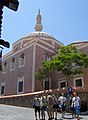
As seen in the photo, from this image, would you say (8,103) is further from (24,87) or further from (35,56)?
(35,56)

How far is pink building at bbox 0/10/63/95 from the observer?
32625 millimetres

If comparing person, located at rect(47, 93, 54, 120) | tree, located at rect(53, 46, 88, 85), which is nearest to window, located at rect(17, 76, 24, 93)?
tree, located at rect(53, 46, 88, 85)

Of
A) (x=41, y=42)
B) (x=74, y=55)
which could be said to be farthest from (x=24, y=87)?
(x=74, y=55)

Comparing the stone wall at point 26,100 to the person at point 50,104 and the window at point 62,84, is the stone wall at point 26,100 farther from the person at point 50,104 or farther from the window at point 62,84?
the person at point 50,104

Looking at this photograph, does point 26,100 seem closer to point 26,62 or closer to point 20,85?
point 20,85

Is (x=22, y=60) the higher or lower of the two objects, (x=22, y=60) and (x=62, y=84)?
the higher

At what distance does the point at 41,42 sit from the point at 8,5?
31.3 meters

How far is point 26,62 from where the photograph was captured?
3406 centimetres

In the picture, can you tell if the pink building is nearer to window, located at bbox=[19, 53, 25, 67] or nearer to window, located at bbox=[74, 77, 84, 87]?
window, located at bbox=[19, 53, 25, 67]

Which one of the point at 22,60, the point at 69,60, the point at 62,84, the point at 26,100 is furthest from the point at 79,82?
the point at 22,60

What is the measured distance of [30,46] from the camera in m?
34.4

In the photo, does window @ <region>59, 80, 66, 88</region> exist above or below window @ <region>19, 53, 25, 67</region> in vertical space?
below

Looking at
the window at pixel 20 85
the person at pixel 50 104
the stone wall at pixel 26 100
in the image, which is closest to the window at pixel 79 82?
the stone wall at pixel 26 100

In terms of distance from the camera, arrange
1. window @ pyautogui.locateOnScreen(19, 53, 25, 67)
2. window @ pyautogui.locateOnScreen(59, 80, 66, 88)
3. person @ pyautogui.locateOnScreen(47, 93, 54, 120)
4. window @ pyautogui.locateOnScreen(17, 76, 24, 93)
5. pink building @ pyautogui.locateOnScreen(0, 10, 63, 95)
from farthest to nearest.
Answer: window @ pyautogui.locateOnScreen(19, 53, 25, 67), window @ pyautogui.locateOnScreen(17, 76, 24, 93), pink building @ pyautogui.locateOnScreen(0, 10, 63, 95), window @ pyautogui.locateOnScreen(59, 80, 66, 88), person @ pyautogui.locateOnScreen(47, 93, 54, 120)
